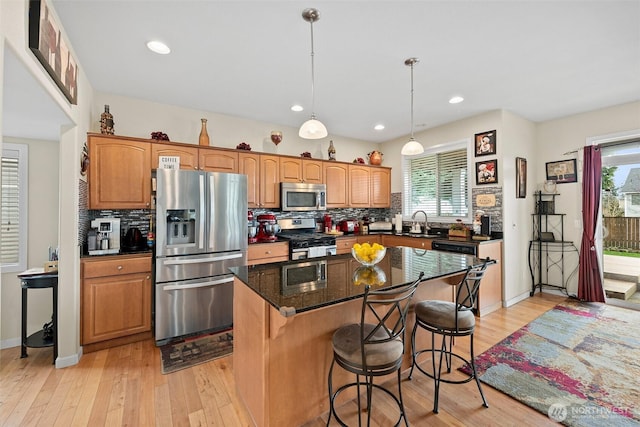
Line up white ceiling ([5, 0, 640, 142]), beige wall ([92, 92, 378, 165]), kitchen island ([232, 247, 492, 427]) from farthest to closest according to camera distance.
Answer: beige wall ([92, 92, 378, 165])
white ceiling ([5, 0, 640, 142])
kitchen island ([232, 247, 492, 427])

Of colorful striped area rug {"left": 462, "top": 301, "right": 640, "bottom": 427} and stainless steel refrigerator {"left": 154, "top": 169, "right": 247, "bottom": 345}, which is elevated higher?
stainless steel refrigerator {"left": 154, "top": 169, "right": 247, "bottom": 345}

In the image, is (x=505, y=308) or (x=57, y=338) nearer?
(x=57, y=338)

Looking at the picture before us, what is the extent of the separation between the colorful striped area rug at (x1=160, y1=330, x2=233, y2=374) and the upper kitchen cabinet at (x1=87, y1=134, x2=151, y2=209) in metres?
1.52

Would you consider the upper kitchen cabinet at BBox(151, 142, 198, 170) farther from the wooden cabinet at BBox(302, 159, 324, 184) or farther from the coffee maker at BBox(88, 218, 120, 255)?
the wooden cabinet at BBox(302, 159, 324, 184)

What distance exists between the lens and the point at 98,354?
8.63 feet

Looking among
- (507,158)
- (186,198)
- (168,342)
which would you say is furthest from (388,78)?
(168,342)

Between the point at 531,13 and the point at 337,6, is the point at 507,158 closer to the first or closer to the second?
the point at 531,13

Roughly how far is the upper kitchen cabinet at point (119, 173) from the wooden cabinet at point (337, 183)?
251cm

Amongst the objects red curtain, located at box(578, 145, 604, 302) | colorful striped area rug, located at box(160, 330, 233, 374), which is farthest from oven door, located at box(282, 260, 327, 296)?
red curtain, located at box(578, 145, 604, 302)

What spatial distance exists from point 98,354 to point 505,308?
15.4ft

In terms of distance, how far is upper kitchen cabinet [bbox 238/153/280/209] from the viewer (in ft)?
12.4

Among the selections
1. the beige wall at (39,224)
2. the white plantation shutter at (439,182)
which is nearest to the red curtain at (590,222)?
the white plantation shutter at (439,182)

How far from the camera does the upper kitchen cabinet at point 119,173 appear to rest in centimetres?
287

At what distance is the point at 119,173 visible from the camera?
297cm
